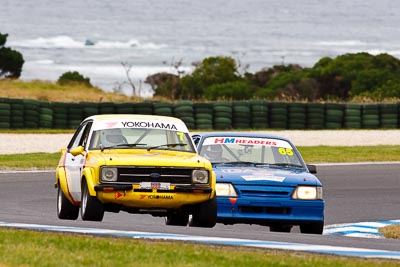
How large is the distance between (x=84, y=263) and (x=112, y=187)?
450cm

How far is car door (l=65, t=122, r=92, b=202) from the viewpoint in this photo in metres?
16.1

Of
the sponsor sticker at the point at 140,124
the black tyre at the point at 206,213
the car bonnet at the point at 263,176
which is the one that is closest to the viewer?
the black tyre at the point at 206,213

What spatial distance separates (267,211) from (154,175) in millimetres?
1762

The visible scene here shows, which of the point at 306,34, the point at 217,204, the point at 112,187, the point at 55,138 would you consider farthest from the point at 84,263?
the point at 306,34

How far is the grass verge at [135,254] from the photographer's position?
34.9ft

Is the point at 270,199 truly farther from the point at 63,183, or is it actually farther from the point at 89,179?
the point at 63,183

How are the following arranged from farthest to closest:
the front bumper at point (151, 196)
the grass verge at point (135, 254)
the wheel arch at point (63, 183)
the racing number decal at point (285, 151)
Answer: the racing number decal at point (285, 151)
the wheel arch at point (63, 183)
the front bumper at point (151, 196)
the grass verge at point (135, 254)

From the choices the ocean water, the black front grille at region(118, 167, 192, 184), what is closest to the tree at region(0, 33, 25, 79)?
the ocean water

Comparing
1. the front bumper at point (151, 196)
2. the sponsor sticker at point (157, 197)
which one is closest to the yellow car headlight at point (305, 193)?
the front bumper at point (151, 196)

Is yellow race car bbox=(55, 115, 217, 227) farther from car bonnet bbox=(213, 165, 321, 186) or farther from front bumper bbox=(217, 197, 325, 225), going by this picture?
car bonnet bbox=(213, 165, 321, 186)

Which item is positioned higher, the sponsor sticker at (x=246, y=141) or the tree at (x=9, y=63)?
the sponsor sticker at (x=246, y=141)

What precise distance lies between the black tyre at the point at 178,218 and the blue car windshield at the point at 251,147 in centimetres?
118

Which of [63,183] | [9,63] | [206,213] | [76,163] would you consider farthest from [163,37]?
[206,213]

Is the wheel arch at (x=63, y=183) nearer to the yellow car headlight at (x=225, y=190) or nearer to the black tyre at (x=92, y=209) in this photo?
the black tyre at (x=92, y=209)
